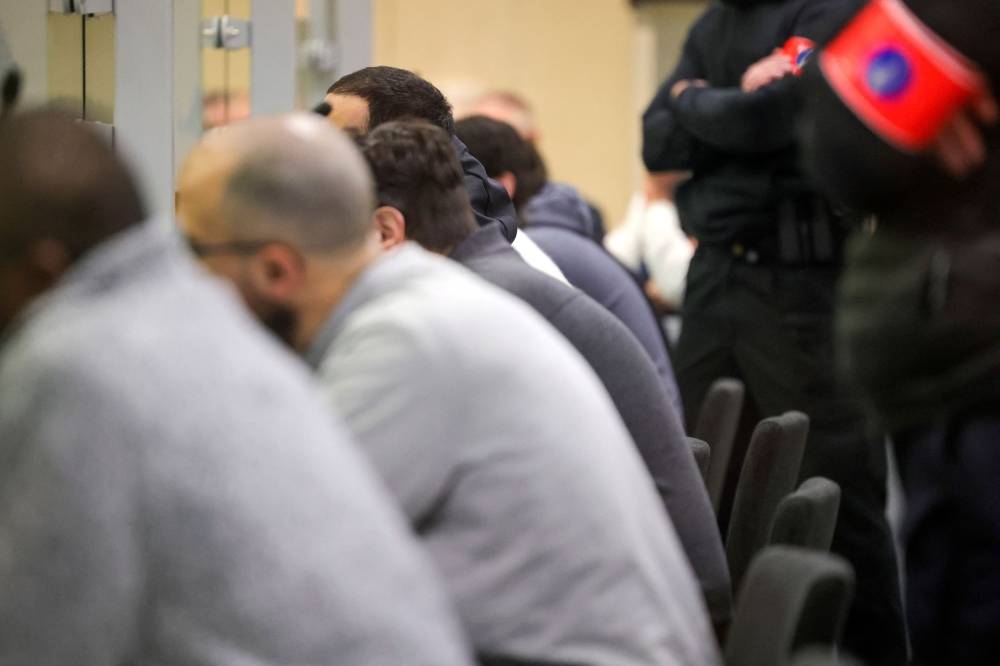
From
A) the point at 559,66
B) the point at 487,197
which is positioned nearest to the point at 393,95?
the point at 487,197

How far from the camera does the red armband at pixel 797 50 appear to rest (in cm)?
360

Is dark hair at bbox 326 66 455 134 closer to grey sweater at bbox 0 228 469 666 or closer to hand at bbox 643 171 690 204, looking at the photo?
grey sweater at bbox 0 228 469 666

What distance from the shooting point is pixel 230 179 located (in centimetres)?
180

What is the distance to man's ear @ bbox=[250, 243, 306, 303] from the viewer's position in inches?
71.3

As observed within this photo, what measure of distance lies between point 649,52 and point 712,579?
7.12 metres

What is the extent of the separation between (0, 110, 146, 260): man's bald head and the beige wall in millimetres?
6249

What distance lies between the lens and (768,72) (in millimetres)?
3637

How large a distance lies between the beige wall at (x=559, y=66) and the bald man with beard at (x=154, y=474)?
6.27 meters

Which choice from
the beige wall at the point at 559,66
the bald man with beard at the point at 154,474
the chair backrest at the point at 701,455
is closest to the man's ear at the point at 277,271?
the bald man with beard at the point at 154,474

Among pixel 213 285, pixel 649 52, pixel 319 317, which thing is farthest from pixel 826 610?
pixel 649 52

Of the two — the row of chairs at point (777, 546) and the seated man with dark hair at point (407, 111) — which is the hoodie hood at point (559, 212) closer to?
the row of chairs at point (777, 546)

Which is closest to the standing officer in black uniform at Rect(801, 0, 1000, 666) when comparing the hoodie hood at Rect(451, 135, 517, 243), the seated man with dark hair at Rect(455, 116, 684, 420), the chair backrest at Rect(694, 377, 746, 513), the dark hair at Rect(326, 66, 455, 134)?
the hoodie hood at Rect(451, 135, 517, 243)

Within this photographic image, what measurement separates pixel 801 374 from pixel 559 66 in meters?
5.46

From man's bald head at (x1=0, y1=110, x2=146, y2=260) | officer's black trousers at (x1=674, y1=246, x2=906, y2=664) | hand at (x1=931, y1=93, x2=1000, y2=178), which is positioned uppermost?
hand at (x1=931, y1=93, x2=1000, y2=178)
